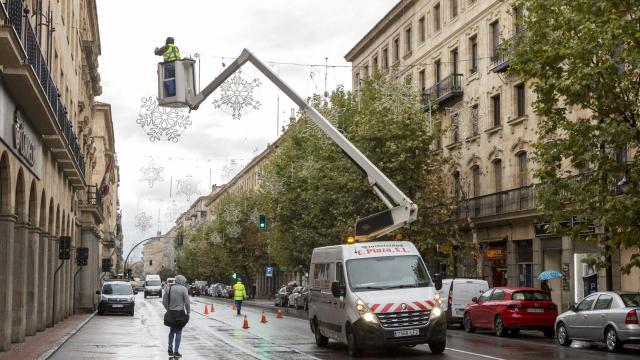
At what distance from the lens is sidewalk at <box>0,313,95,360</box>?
62.1 ft

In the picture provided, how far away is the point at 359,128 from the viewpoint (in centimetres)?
3856

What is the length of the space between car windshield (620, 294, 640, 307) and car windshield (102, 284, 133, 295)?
26.9 metres

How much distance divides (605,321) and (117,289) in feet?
89.3

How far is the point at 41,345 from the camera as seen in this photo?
2206 cm

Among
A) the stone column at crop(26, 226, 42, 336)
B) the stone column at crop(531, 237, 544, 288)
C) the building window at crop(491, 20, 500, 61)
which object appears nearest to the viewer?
the stone column at crop(26, 226, 42, 336)

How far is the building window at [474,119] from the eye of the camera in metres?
42.6

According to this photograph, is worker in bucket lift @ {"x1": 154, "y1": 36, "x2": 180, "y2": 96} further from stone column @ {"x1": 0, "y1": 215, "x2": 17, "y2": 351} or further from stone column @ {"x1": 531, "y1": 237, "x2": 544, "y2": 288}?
stone column @ {"x1": 531, "y1": 237, "x2": 544, "y2": 288}

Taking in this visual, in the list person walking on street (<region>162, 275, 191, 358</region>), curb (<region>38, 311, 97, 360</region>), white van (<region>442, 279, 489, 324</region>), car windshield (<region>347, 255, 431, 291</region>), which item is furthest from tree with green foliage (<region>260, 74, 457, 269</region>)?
person walking on street (<region>162, 275, 191, 358</region>)

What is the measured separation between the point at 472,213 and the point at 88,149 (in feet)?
82.0

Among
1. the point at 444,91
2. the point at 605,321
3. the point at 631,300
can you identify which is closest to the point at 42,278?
the point at 605,321

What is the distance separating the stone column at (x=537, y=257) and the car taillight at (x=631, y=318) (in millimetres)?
16900

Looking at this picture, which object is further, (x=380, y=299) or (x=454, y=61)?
(x=454, y=61)

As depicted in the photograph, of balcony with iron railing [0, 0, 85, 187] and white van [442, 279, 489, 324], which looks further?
white van [442, 279, 489, 324]

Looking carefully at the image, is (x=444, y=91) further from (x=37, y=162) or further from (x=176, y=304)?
(x=176, y=304)
